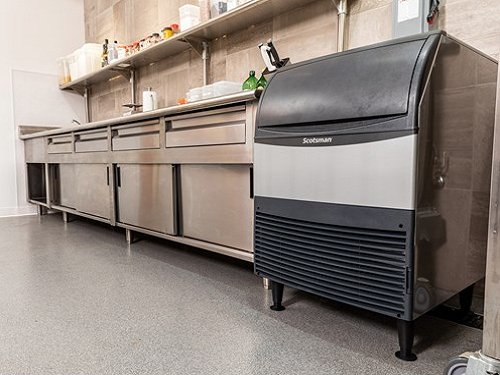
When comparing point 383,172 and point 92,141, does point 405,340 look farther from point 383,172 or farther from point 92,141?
point 92,141

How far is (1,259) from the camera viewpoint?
98.9 inches

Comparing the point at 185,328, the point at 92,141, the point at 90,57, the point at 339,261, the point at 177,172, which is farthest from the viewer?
the point at 90,57

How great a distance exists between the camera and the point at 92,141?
3.23 metres

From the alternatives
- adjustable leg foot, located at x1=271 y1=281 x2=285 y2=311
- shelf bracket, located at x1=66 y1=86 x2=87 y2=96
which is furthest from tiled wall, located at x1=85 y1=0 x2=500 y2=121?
adjustable leg foot, located at x1=271 y1=281 x2=285 y2=311

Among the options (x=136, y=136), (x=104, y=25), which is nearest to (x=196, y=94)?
(x=136, y=136)

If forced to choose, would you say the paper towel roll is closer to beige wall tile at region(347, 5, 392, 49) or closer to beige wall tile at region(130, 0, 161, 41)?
beige wall tile at region(130, 0, 161, 41)

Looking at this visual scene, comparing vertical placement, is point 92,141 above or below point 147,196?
above

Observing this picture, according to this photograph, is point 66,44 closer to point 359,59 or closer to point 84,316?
point 84,316

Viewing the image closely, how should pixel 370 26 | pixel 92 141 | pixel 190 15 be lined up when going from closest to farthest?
pixel 370 26
pixel 190 15
pixel 92 141

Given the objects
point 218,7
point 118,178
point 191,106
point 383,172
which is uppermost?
point 218,7

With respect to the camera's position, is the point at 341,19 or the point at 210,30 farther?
the point at 210,30

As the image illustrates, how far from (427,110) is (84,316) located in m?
1.51

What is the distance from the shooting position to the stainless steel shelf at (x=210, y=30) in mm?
2357

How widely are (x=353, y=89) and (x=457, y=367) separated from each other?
0.84 m
